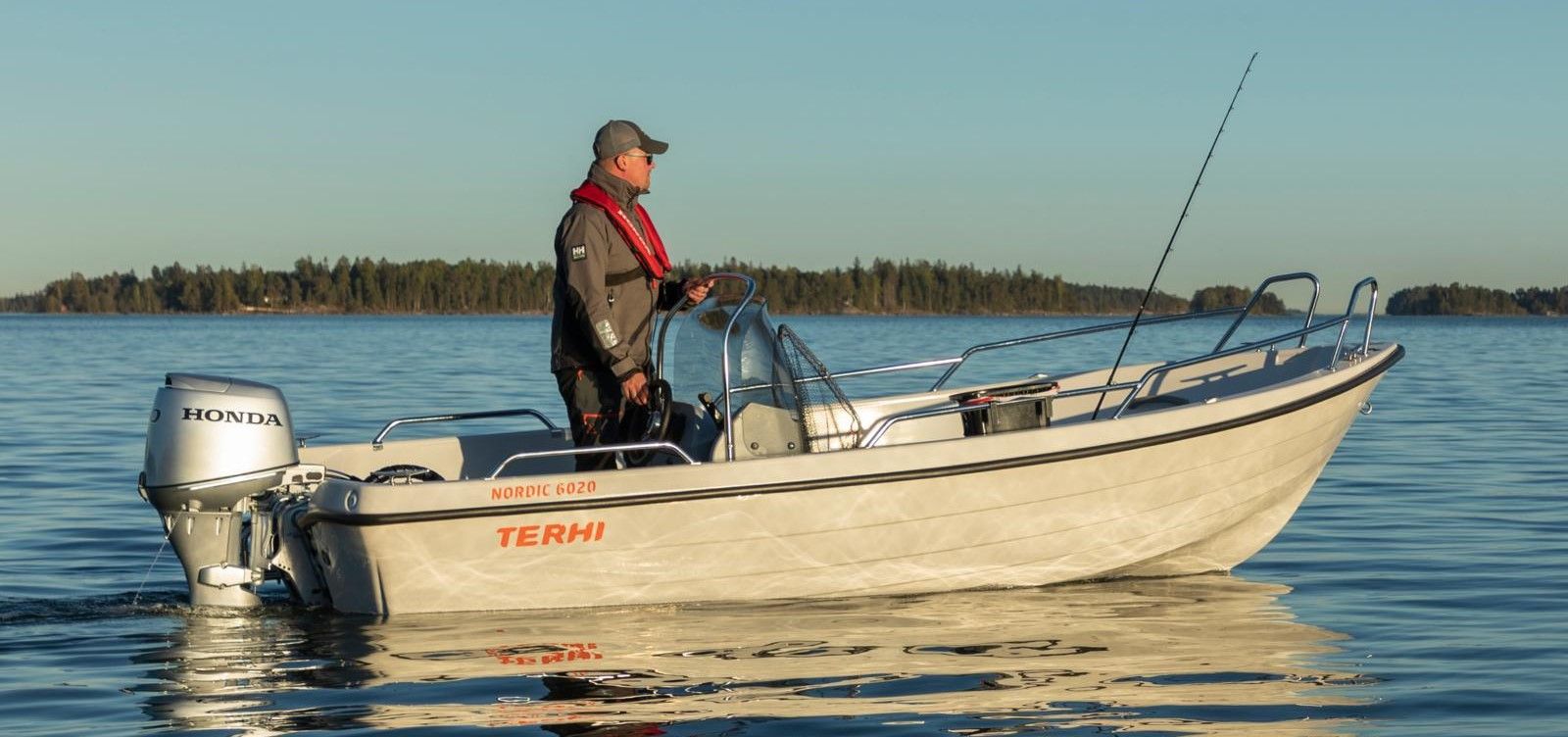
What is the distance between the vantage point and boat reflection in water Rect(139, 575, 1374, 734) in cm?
555

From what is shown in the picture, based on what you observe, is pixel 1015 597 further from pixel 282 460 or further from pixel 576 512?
pixel 282 460

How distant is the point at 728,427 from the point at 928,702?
1796mm

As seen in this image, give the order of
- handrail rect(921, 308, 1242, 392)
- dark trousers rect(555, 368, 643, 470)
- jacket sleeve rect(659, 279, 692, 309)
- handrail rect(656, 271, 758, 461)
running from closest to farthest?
1. handrail rect(656, 271, 758, 461)
2. dark trousers rect(555, 368, 643, 470)
3. jacket sleeve rect(659, 279, 692, 309)
4. handrail rect(921, 308, 1242, 392)

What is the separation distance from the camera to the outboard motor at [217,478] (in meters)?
6.85

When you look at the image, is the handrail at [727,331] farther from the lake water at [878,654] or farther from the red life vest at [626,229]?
the lake water at [878,654]

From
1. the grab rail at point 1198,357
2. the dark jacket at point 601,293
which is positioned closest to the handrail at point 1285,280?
the grab rail at point 1198,357

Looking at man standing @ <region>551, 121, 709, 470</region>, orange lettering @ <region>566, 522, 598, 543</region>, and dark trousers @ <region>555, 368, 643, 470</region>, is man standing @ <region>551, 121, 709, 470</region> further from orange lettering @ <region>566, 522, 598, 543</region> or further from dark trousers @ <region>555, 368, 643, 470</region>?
orange lettering @ <region>566, 522, 598, 543</region>

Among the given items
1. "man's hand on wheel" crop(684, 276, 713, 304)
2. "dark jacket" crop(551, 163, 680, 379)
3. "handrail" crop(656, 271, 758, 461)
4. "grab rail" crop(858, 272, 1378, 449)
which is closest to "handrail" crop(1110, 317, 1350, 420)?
"grab rail" crop(858, 272, 1378, 449)

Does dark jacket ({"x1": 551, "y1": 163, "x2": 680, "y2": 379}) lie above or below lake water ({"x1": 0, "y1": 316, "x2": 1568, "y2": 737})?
above

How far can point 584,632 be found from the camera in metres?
6.88

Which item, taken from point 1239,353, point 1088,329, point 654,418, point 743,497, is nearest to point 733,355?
point 654,418

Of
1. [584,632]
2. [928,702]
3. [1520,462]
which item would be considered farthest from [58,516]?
[1520,462]

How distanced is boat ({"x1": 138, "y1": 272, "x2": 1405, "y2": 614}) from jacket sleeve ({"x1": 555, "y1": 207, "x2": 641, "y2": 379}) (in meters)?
0.33

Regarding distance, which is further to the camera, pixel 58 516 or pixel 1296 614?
pixel 58 516
